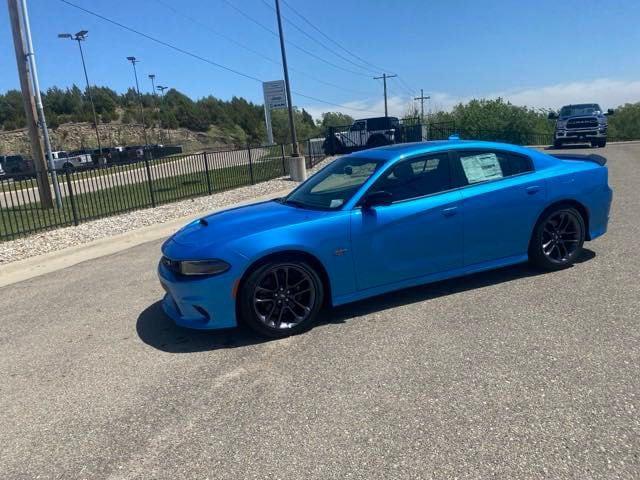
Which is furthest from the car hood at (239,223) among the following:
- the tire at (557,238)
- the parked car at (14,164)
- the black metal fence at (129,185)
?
the parked car at (14,164)

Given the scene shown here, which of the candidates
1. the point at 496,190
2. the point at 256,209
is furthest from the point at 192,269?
the point at 496,190

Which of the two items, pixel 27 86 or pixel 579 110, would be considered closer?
pixel 27 86

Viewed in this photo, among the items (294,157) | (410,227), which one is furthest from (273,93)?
(410,227)

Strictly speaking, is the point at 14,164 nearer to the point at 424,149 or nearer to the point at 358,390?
the point at 424,149

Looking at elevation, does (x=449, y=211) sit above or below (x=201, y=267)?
above

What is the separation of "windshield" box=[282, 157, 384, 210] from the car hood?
0.18 metres

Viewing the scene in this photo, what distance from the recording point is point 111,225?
10289mm

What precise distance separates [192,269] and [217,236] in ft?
1.17

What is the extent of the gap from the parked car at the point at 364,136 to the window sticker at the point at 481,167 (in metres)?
20.5

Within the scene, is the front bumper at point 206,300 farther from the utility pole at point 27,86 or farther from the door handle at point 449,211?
the utility pole at point 27,86

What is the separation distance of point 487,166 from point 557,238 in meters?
1.13

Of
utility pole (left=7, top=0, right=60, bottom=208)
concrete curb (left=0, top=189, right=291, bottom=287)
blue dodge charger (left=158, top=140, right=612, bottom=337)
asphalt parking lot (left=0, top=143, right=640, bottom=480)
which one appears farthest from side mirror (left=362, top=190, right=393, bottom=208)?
utility pole (left=7, top=0, right=60, bottom=208)

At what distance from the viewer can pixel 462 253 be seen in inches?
185

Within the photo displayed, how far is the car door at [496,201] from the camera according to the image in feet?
15.4
